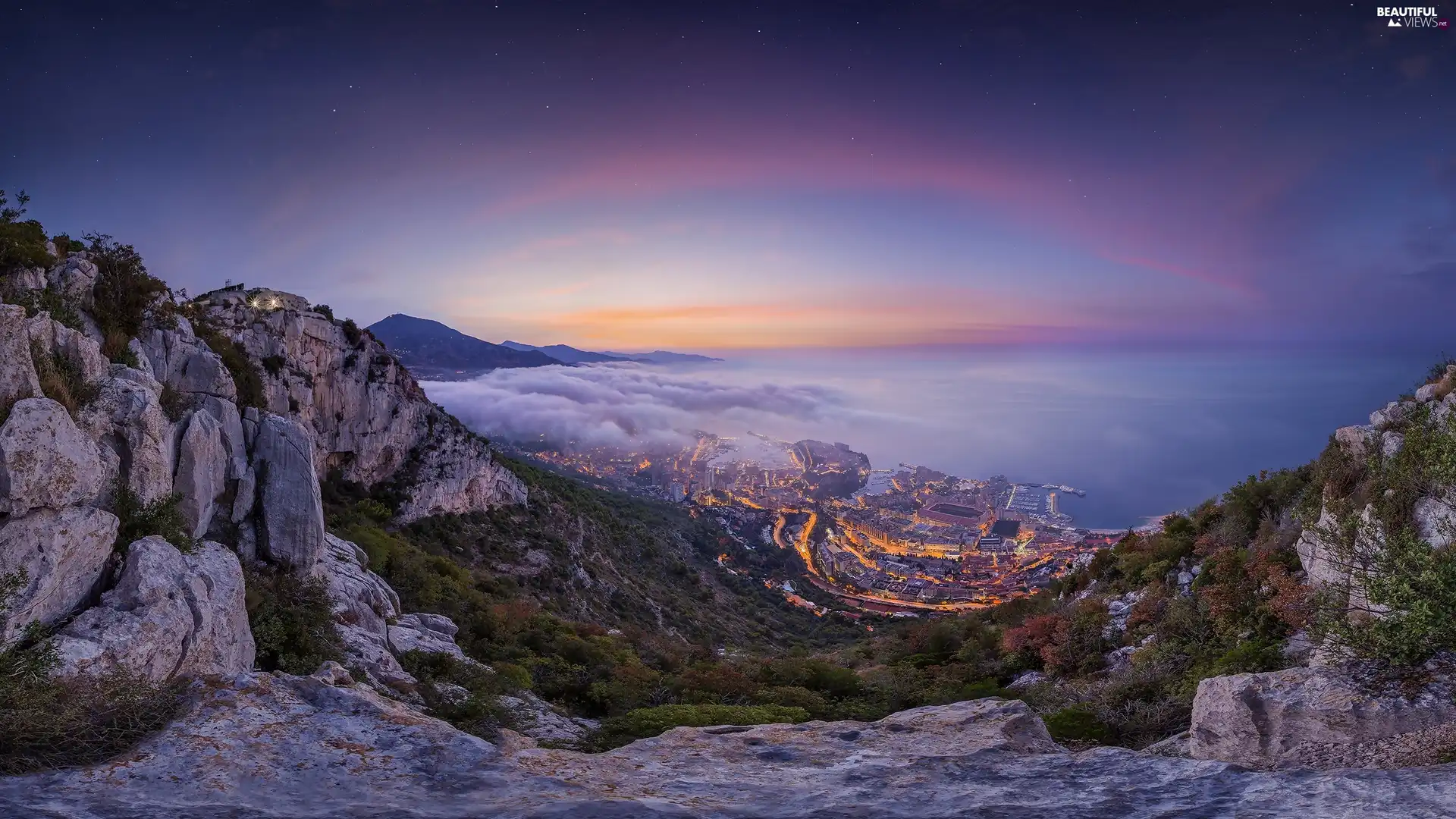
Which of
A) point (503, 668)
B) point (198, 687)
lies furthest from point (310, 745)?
point (503, 668)

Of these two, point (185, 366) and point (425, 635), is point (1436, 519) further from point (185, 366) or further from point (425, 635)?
point (185, 366)

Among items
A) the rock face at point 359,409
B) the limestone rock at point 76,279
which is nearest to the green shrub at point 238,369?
the limestone rock at point 76,279

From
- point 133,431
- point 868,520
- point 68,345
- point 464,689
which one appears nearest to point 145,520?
point 133,431

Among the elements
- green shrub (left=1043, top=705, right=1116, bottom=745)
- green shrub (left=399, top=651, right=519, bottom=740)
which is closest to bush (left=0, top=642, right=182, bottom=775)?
green shrub (left=399, top=651, right=519, bottom=740)

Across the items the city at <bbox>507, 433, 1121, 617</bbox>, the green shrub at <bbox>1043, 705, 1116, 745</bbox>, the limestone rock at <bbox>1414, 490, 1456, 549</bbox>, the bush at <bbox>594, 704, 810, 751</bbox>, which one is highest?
the limestone rock at <bbox>1414, 490, 1456, 549</bbox>

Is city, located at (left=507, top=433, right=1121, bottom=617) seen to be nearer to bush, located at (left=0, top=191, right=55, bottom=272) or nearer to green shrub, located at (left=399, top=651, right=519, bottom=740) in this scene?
green shrub, located at (left=399, top=651, right=519, bottom=740)
